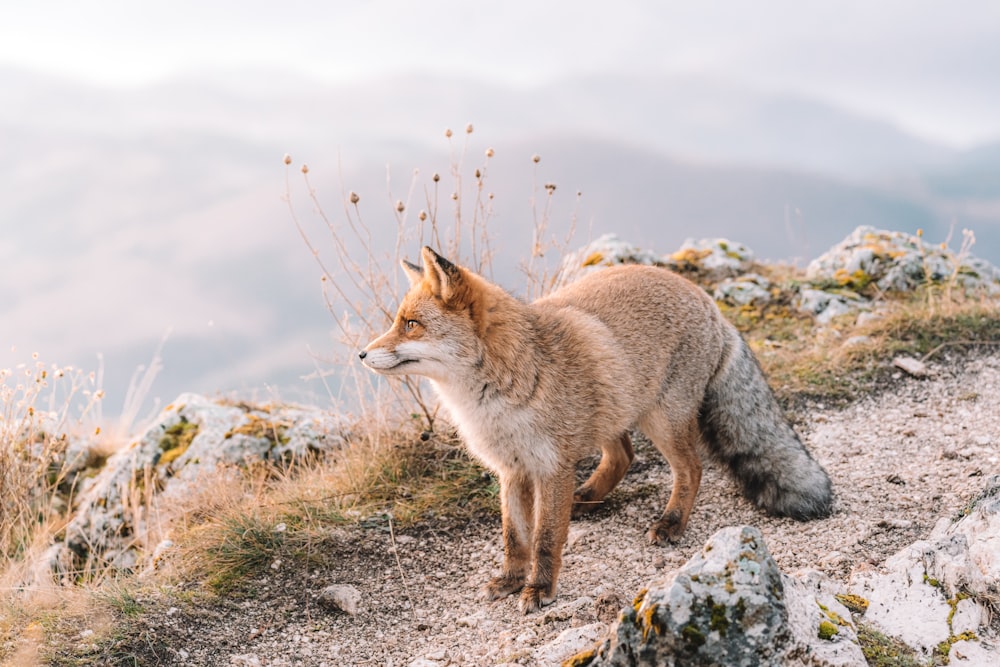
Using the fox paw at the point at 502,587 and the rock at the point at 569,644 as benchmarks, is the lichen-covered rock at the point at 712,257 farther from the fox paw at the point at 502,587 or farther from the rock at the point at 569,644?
the rock at the point at 569,644

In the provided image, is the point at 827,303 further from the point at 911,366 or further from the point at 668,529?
the point at 668,529

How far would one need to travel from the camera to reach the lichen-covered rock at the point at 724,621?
3.02 metres

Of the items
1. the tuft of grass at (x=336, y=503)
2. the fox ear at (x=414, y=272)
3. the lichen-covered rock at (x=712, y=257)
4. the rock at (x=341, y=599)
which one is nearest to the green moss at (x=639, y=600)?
the fox ear at (x=414, y=272)

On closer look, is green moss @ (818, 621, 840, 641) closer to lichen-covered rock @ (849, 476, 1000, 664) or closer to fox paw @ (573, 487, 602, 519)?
lichen-covered rock @ (849, 476, 1000, 664)

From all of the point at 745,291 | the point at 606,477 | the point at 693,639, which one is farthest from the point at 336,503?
the point at 745,291

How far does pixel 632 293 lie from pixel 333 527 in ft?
9.23

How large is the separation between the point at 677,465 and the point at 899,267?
24.6 feet

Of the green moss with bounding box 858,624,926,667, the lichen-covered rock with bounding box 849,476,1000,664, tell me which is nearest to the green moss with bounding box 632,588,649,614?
the green moss with bounding box 858,624,926,667

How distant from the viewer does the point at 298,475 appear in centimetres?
804

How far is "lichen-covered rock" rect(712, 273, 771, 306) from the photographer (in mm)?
11742

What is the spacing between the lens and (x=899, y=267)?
1182 cm

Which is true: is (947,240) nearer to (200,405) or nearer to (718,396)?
(718,396)

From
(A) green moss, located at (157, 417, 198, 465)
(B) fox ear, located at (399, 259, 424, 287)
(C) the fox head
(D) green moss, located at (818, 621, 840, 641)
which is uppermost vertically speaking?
(B) fox ear, located at (399, 259, 424, 287)

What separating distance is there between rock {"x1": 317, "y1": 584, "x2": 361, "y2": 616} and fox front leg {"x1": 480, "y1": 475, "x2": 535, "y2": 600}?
0.89 metres
